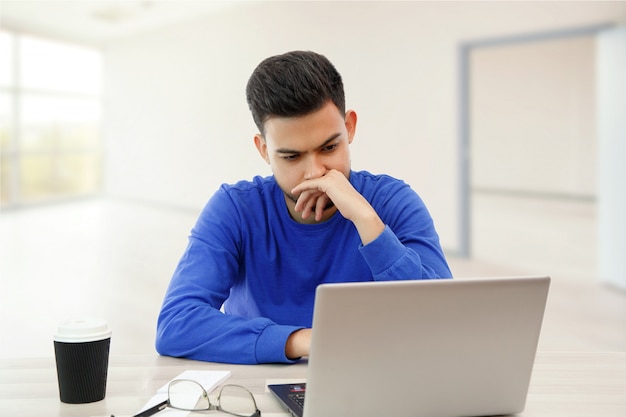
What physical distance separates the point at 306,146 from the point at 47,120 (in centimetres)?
955

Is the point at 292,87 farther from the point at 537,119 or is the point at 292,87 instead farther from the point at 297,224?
the point at 537,119

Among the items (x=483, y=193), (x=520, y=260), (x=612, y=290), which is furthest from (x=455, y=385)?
(x=483, y=193)

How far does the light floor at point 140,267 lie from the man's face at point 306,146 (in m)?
2.18

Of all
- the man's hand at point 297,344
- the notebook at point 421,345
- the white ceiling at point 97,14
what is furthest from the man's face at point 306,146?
the white ceiling at point 97,14

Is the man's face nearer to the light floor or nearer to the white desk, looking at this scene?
the white desk

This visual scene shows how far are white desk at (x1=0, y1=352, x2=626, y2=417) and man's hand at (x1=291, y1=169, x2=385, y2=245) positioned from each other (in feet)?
1.01

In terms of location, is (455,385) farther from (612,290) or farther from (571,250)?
(571,250)

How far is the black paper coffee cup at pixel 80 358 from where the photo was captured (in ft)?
3.36

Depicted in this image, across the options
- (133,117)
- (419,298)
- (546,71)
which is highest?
(546,71)

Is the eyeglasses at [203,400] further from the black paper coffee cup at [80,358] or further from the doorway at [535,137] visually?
the doorway at [535,137]

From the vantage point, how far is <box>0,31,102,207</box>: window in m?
9.42

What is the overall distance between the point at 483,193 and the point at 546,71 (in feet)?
7.27

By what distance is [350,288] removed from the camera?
2.75 feet

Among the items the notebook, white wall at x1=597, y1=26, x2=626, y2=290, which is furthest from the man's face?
white wall at x1=597, y1=26, x2=626, y2=290
